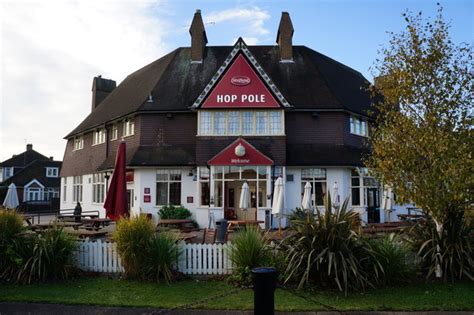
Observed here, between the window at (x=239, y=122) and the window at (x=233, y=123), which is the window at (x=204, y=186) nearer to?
the window at (x=239, y=122)

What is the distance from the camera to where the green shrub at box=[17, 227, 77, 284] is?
372 inches

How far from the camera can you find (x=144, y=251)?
30.9 ft

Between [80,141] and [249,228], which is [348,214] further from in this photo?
[80,141]

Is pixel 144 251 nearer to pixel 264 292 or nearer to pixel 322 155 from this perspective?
pixel 264 292

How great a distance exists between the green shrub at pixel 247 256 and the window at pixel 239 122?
12938 mm

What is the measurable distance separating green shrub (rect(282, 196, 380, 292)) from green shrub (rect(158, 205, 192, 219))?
1331 centimetres

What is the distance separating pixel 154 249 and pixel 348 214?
14.1 feet

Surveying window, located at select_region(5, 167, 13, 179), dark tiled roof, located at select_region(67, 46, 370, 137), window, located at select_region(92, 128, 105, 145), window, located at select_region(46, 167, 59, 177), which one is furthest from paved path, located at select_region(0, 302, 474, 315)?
window, located at select_region(5, 167, 13, 179)

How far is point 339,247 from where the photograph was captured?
8648 millimetres

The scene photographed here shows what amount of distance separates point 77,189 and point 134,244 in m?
23.0

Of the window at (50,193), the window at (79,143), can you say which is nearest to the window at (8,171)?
the window at (50,193)

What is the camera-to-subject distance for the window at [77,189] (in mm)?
30000

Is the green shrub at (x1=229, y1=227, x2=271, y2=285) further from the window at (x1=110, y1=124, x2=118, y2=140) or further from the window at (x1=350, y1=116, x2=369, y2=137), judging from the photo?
the window at (x1=110, y1=124, x2=118, y2=140)

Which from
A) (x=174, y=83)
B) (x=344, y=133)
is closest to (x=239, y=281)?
(x=344, y=133)
